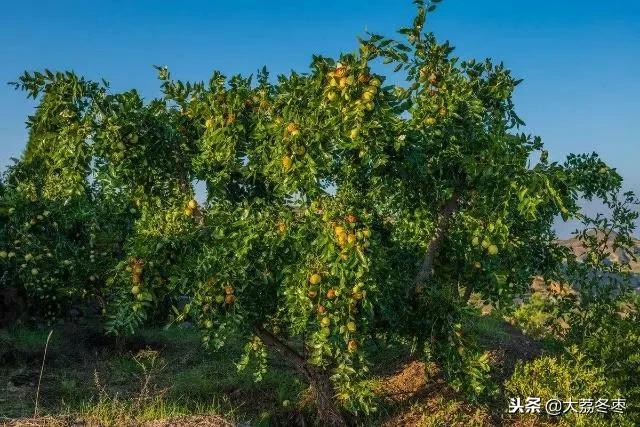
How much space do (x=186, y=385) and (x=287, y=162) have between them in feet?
21.9

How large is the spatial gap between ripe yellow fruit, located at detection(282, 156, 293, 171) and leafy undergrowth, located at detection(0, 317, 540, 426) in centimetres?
295

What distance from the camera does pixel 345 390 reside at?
29.0ft

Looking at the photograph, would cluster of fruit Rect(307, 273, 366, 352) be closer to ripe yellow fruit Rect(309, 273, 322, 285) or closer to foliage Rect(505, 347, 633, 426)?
ripe yellow fruit Rect(309, 273, 322, 285)

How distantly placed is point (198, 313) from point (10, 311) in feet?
38.9

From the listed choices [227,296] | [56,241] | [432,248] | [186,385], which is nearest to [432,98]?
[432,248]

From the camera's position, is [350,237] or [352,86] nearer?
[350,237]

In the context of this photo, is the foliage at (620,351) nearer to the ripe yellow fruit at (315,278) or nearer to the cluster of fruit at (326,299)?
the cluster of fruit at (326,299)

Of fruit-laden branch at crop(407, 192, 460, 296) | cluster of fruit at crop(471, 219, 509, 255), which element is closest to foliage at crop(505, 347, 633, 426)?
fruit-laden branch at crop(407, 192, 460, 296)

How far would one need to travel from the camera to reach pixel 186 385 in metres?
12.8

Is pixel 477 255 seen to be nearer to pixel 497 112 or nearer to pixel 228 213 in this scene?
pixel 497 112

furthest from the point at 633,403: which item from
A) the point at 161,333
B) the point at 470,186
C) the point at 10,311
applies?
the point at 10,311

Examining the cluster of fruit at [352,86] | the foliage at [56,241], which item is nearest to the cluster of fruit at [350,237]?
the cluster of fruit at [352,86]

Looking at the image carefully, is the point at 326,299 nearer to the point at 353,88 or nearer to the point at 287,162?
the point at 287,162

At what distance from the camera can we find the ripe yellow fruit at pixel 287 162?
779 cm
